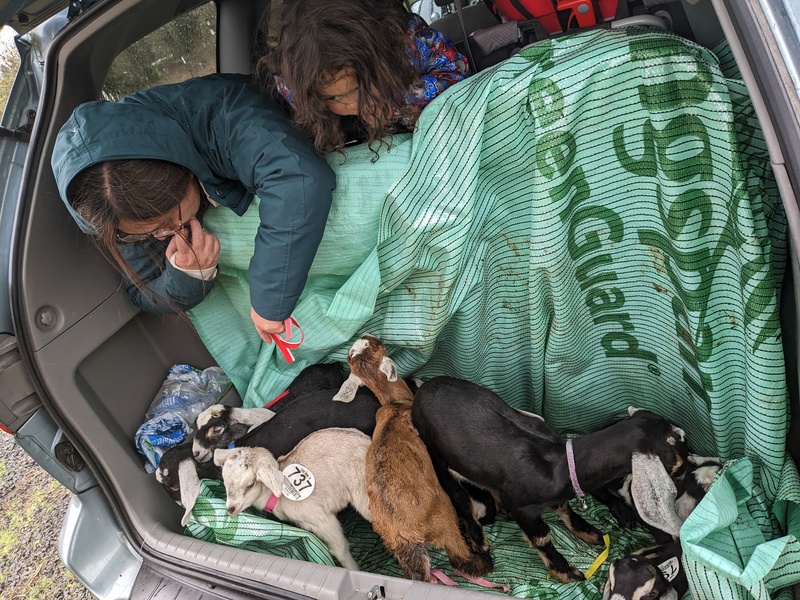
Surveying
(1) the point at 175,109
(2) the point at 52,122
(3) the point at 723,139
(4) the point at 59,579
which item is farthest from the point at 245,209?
(4) the point at 59,579

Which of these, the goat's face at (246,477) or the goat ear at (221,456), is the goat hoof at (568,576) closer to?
the goat's face at (246,477)

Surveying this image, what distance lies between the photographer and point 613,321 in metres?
2.50

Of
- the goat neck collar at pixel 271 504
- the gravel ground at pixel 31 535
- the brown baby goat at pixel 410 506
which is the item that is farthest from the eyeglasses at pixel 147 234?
the gravel ground at pixel 31 535

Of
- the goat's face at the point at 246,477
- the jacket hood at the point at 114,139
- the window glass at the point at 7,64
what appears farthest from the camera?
the goat's face at the point at 246,477

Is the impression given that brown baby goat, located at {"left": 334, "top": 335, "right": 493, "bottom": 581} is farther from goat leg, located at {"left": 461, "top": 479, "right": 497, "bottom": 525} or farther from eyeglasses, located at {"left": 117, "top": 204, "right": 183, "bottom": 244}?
eyeglasses, located at {"left": 117, "top": 204, "right": 183, "bottom": 244}

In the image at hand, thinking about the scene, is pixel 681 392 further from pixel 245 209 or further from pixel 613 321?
pixel 245 209

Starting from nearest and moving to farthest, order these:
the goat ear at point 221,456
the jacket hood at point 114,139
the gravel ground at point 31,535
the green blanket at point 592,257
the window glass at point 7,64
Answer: the green blanket at point 592,257
the jacket hood at point 114,139
the window glass at point 7,64
the goat ear at point 221,456
the gravel ground at point 31,535

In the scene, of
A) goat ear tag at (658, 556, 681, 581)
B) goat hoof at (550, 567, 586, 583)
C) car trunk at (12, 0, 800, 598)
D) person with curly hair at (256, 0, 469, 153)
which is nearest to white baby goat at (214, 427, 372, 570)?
car trunk at (12, 0, 800, 598)

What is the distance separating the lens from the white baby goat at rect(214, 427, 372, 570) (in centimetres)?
255

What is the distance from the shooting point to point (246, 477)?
2557 millimetres

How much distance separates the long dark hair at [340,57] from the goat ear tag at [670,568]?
184 cm

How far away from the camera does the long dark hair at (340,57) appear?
2090mm

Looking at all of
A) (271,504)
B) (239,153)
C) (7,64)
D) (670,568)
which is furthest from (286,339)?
(670,568)

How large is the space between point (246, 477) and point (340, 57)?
1651 mm
